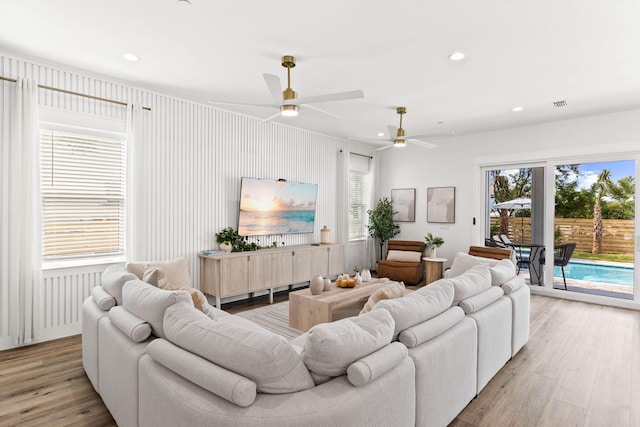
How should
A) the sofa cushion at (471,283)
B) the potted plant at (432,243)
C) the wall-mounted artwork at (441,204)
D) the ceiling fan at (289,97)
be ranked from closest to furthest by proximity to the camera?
the sofa cushion at (471,283)
the ceiling fan at (289,97)
the potted plant at (432,243)
the wall-mounted artwork at (441,204)

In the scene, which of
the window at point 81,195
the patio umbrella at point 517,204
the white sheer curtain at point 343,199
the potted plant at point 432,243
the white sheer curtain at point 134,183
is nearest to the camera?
the window at point 81,195

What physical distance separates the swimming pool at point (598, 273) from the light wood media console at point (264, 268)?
3711 millimetres

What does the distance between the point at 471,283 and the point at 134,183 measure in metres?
3.71

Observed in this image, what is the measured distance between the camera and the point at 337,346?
4.84 ft

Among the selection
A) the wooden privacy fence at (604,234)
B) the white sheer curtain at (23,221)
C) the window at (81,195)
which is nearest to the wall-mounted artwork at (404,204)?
the wooden privacy fence at (604,234)

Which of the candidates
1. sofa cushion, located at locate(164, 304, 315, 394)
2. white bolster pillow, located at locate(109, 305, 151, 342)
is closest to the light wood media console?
white bolster pillow, located at locate(109, 305, 151, 342)

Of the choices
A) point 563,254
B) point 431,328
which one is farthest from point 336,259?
point 431,328

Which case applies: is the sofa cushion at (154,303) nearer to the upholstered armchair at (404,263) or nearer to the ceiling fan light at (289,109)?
the ceiling fan light at (289,109)

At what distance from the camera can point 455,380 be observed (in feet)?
6.97

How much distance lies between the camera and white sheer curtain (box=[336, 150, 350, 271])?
22.1 ft

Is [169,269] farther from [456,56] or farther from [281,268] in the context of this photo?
[456,56]

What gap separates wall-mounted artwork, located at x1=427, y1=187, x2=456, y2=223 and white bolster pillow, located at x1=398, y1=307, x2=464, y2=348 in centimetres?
458

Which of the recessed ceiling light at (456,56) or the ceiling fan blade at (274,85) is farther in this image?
the recessed ceiling light at (456,56)

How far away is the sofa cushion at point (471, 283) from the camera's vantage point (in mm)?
2443
